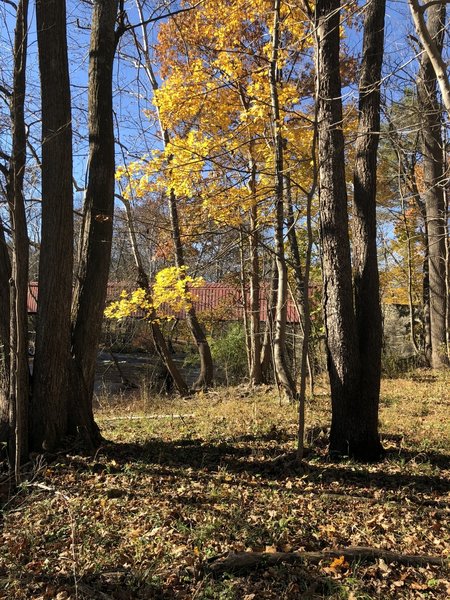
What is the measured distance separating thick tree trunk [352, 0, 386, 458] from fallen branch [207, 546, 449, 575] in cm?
220

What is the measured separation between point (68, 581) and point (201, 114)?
9378 millimetres

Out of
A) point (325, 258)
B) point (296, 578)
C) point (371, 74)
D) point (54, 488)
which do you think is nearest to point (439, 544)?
point (296, 578)

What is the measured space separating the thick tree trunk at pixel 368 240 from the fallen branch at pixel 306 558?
7.21ft

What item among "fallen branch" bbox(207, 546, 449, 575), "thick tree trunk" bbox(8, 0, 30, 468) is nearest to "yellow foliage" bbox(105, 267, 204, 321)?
"thick tree trunk" bbox(8, 0, 30, 468)

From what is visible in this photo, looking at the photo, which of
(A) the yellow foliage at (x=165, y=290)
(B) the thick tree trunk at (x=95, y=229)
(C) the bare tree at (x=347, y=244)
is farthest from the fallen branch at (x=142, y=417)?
(C) the bare tree at (x=347, y=244)

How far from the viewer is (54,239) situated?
6098 mm

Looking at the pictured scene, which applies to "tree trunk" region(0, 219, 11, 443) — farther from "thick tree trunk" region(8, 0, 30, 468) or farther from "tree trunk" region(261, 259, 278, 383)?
"tree trunk" region(261, 259, 278, 383)

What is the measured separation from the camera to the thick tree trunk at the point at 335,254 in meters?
5.77

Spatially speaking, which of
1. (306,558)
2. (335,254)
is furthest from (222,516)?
(335,254)

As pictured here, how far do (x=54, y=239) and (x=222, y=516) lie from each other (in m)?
3.88

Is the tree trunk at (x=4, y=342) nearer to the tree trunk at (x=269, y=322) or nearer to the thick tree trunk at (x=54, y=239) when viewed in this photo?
the thick tree trunk at (x=54, y=239)

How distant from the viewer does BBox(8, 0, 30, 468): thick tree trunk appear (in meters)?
5.18

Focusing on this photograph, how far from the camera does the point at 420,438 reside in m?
6.56

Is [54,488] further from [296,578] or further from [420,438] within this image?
[420,438]
